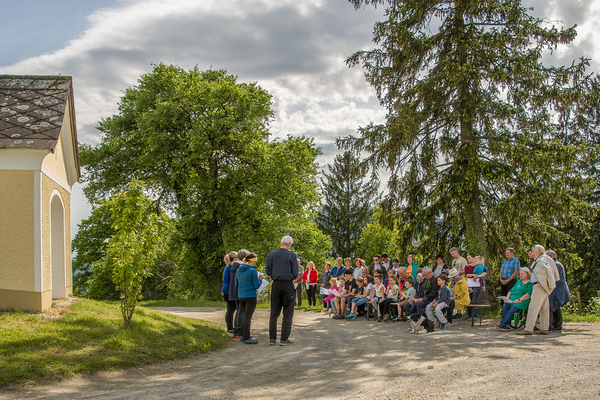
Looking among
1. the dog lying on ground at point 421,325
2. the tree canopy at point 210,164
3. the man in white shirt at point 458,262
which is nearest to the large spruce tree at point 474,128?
the man in white shirt at point 458,262

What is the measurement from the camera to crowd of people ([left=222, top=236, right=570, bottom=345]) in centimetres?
881

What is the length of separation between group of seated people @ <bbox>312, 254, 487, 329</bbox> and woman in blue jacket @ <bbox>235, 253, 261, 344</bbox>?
4.01 meters

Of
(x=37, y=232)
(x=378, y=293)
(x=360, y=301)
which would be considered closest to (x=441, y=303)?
(x=378, y=293)

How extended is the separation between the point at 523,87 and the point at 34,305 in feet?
43.1

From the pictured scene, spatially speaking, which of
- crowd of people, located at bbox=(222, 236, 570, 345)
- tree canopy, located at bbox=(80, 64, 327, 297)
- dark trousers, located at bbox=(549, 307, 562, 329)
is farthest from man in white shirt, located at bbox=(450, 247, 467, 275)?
tree canopy, located at bbox=(80, 64, 327, 297)

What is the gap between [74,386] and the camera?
18.5ft

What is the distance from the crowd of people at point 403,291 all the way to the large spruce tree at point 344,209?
30617 mm

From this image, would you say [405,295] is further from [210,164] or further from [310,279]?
[210,164]

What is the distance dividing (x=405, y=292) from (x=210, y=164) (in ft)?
54.8

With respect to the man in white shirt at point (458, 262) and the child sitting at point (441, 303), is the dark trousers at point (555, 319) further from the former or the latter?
the man in white shirt at point (458, 262)

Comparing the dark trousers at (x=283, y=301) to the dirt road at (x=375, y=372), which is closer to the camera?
the dirt road at (x=375, y=372)

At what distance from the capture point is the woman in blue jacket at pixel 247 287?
891 centimetres

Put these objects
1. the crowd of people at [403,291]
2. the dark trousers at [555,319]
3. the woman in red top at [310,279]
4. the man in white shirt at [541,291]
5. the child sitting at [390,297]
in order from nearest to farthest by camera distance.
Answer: the crowd of people at [403,291] → the man in white shirt at [541,291] → the dark trousers at [555,319] → the child sitting at [390,297] → the woman in red top at [310,279]

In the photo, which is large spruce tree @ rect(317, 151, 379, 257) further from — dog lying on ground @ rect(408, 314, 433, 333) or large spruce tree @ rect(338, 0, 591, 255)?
dog lying on ground @ rect(408, 314, 433, 333)
